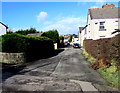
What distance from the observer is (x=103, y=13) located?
27688 mm

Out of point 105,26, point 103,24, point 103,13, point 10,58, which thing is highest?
point 103,13

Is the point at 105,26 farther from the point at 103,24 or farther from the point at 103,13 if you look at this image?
the point at 103,13

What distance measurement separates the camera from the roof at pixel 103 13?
26750 millimetres

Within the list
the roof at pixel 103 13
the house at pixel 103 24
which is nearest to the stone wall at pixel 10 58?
the house at pixel 103 24

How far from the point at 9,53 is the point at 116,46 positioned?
961cm

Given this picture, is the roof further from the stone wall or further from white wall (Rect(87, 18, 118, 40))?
the stone wall

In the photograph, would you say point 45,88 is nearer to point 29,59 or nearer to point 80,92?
point 80,92

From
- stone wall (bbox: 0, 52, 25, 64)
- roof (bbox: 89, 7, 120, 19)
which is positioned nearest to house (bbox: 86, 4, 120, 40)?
roof (bbox: 89, 7, 120, 19)

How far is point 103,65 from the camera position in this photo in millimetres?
8570

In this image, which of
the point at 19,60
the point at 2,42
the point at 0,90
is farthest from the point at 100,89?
the point at 2,42

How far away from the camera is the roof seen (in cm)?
2675

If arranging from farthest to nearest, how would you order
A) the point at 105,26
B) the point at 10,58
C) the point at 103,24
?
the point at 103,24
the point at 105,26
the point at 10,58

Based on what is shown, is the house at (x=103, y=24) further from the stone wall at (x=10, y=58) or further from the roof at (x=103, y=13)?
the stone wall at (x=10, y=58)

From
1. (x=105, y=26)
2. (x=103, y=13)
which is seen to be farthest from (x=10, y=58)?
(x=103, y=13)
